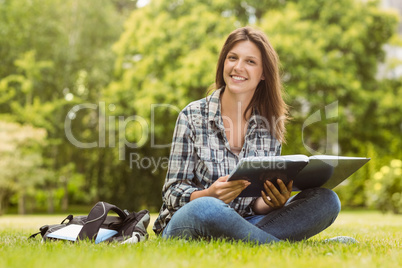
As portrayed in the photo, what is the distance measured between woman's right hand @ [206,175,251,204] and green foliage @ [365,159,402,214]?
7502 mm

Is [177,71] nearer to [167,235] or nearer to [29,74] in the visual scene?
[29,74]

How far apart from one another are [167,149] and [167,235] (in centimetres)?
971

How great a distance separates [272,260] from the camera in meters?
2.02

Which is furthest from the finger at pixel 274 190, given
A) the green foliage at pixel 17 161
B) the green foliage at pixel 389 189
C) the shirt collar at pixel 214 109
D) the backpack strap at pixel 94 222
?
the green foliage at pixel 17 161

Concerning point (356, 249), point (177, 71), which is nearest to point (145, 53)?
point (177, 71)

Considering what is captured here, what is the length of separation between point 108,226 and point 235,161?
2.92 ft

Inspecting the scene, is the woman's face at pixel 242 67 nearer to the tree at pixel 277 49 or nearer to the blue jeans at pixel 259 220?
the blue jeans at pixel 259 220

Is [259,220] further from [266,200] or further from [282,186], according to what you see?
[282,186]

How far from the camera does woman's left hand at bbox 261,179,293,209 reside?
2.65 m

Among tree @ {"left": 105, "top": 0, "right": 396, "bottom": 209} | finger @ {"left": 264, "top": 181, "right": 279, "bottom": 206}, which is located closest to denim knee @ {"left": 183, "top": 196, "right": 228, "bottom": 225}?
finger @ {"left": 264, "top": 181, "right": 279, "bottom": 206}

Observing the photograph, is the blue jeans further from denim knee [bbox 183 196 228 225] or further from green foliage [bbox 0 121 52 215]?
green foliage [bbox 0 121 52 215]

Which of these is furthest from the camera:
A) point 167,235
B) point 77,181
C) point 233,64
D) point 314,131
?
point 77,181

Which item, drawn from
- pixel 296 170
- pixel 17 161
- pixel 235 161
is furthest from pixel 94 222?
pixel 17 161

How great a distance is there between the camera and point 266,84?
316 centimetres
